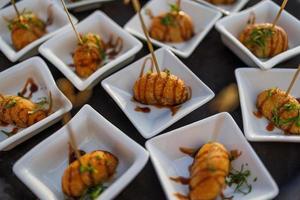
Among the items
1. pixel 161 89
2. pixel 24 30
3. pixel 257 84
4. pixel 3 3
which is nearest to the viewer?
pixel 161 89

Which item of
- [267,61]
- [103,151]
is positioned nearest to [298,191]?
[267,61]

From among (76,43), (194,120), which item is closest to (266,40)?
(194,120)

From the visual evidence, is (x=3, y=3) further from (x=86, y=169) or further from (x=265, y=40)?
(x=265, y=40)

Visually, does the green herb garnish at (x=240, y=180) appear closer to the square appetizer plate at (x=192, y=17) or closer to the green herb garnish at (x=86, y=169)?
the green herb garnish at (x=86, y=169)

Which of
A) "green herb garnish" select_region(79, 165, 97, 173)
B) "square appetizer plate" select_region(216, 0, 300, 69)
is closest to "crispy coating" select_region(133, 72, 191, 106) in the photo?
"square appetizer plate" select_region(216, 0, 300, 69)

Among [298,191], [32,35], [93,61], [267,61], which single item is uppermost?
[32,35]

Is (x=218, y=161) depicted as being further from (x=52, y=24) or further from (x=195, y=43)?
(x=52, y=24)
